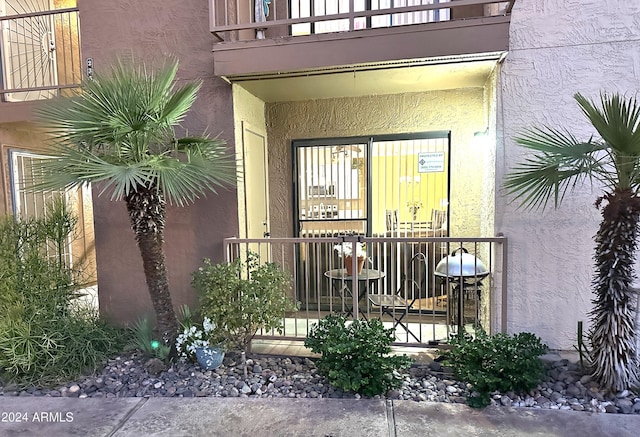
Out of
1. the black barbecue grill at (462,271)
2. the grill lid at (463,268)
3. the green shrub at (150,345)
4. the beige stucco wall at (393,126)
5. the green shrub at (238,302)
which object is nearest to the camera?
the green shrub at (238,302)

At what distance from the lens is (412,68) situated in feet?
12.2

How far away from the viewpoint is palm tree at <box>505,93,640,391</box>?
2.55m

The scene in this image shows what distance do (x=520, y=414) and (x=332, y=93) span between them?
3.83m

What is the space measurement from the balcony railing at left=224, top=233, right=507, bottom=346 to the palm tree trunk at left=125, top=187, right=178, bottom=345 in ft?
2.47

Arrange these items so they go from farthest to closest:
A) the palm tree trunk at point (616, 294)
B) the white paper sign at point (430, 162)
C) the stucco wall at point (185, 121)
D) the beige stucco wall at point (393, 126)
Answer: the white paper sign at point (430, 162)
the beige stucco wall at point (393, 126)
the stucco wall at point (185, 121)
the palm tree trunk at point (616, 294)

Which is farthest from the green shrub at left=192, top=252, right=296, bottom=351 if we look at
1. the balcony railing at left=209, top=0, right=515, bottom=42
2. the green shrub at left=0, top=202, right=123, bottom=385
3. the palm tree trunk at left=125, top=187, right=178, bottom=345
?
the balcony railing at left=209, top=0, right=515, bottom=42

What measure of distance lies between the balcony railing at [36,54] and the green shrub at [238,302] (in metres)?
4.03

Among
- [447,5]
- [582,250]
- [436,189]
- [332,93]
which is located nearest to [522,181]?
[582,250]

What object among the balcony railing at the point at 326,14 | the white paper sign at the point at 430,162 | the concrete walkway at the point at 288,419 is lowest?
the concrete walkway at the point at 288,419

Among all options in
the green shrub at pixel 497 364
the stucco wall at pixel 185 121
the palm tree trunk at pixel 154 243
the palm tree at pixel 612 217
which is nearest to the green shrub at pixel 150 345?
the palm tree trunk at pixel 154 243

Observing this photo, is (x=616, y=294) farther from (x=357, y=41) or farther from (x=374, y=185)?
(x=357, y=41)

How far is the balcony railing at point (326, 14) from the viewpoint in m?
3.41

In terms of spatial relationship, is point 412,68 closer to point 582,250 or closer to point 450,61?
point 450,61

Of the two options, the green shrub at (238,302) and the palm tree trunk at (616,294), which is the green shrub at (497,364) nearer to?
the palm tree trunk at (616,294)
